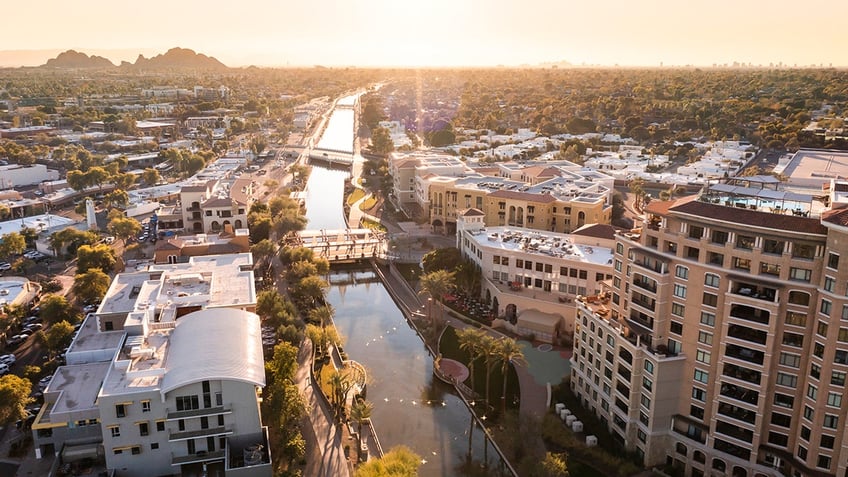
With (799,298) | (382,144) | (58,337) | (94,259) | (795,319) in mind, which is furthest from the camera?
(382,144)

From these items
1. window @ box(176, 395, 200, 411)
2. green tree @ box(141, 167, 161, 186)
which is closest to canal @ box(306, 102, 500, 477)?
window @ box(176, 395, 200, 411)

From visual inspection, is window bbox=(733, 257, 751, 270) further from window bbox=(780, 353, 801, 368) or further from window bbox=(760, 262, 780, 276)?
window bbox=(780, 353, 801, 368)

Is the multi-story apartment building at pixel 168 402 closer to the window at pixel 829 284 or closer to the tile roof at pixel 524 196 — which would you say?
the window at pixel 829 284

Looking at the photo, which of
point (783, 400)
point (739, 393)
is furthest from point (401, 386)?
point (783, 400)

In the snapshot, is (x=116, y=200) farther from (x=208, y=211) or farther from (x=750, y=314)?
(x=750, y=314)

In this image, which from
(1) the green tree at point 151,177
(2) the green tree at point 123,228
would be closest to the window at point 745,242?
(2) the green tree at point 123,228

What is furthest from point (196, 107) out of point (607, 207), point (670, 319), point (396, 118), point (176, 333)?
point (670, 319)
